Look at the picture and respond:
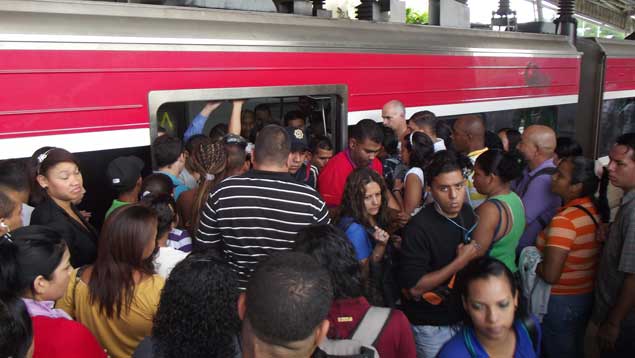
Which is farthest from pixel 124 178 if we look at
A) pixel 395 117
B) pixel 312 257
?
pixel 395 117

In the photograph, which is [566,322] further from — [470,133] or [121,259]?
[121,259]

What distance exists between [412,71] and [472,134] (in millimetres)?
1046

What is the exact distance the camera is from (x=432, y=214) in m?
2.45

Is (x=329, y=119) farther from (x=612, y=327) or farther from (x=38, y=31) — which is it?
(x=612, y=327)

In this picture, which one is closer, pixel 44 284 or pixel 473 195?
pixel 44 284

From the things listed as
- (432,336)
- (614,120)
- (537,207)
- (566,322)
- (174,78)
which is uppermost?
(174,78)

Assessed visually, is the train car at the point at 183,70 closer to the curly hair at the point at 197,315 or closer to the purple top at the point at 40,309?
the purple top at the point at 40,309

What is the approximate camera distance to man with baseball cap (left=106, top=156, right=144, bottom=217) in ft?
9.11

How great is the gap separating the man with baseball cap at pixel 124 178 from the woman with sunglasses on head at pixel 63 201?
0.64ft

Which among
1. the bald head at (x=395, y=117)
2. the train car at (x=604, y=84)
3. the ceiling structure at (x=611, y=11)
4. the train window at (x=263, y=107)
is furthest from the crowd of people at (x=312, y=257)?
the ceiling structure at (x=611, y=11)

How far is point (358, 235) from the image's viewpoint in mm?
2635

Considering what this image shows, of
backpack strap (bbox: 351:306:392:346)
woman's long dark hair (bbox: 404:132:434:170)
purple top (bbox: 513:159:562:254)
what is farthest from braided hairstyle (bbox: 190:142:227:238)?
purple top (bbox: 513:159:562:254)

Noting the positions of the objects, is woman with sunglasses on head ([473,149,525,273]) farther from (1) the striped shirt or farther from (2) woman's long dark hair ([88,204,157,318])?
(2) woman's long dark hair ([88,204,157,318])

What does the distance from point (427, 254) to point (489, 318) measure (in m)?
0.62
